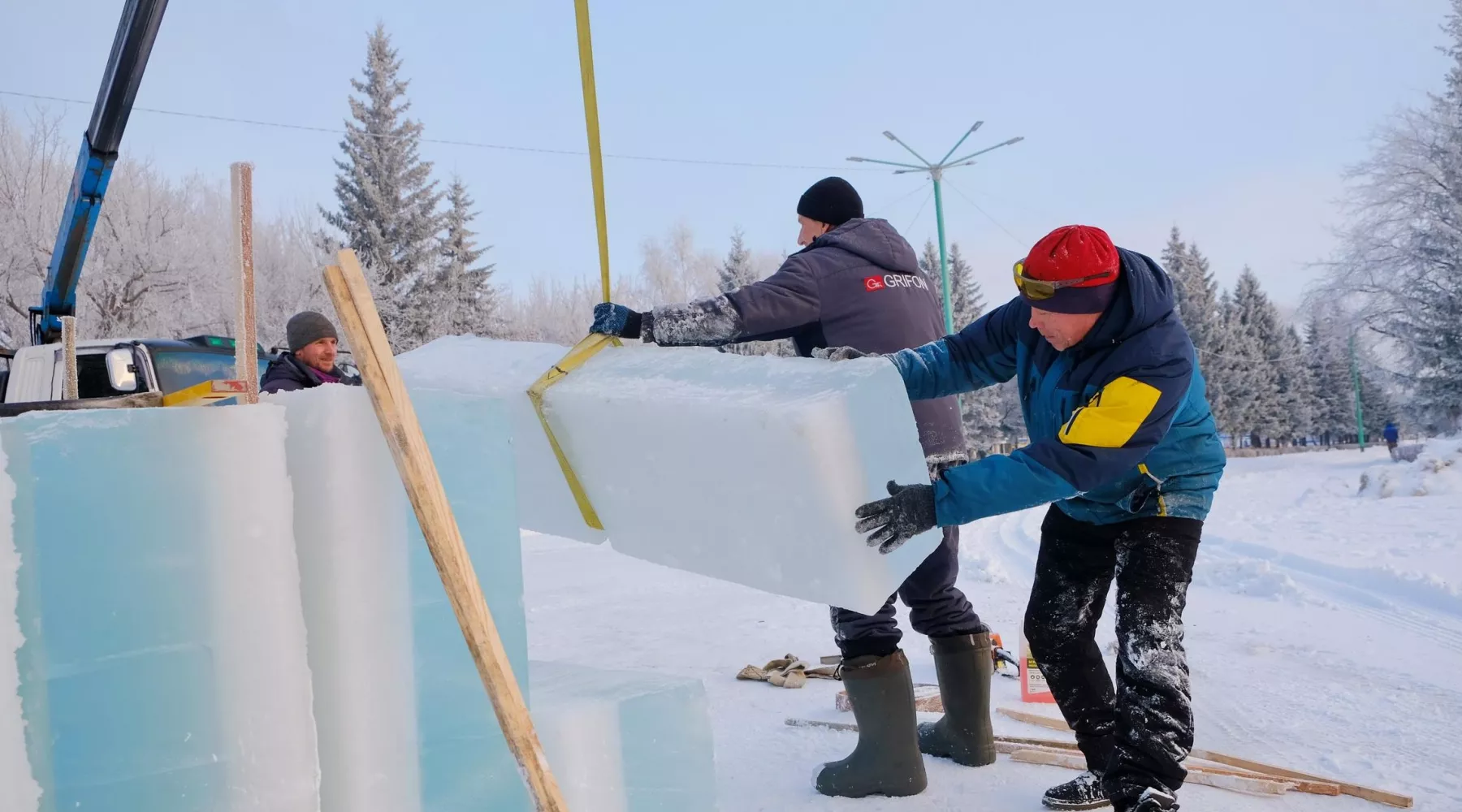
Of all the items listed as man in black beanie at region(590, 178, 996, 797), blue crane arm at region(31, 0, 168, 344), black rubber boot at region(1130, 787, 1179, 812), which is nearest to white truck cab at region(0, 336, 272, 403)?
blue crane arm at region(31, 0, 168, 344)

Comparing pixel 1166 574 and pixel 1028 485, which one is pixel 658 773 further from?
pixel 1166 574

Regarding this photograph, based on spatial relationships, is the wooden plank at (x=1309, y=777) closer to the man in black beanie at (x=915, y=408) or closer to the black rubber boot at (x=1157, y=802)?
the black rubber boot at (x=1157, y=802)

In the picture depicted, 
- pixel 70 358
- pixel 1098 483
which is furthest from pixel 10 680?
pixel 1098 483

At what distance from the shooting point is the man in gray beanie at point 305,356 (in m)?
4.08

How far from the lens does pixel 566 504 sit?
2.31 m

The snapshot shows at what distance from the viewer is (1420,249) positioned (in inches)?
877

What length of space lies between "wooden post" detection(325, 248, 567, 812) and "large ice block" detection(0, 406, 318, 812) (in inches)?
7.5

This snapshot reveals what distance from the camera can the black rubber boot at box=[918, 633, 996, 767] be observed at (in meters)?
2.69

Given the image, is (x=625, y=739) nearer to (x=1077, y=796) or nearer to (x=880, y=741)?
(x=880, y=741)

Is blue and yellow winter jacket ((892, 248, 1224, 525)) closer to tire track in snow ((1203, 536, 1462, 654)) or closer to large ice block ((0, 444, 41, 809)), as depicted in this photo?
large ice block ((0, 444, 41, 809))

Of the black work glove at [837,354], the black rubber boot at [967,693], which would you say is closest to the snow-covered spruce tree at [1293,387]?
the black rubber boot at [967,693]

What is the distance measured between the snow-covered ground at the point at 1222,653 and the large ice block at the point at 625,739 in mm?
414

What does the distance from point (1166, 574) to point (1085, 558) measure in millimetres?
234

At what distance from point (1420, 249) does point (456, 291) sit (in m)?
24.4
